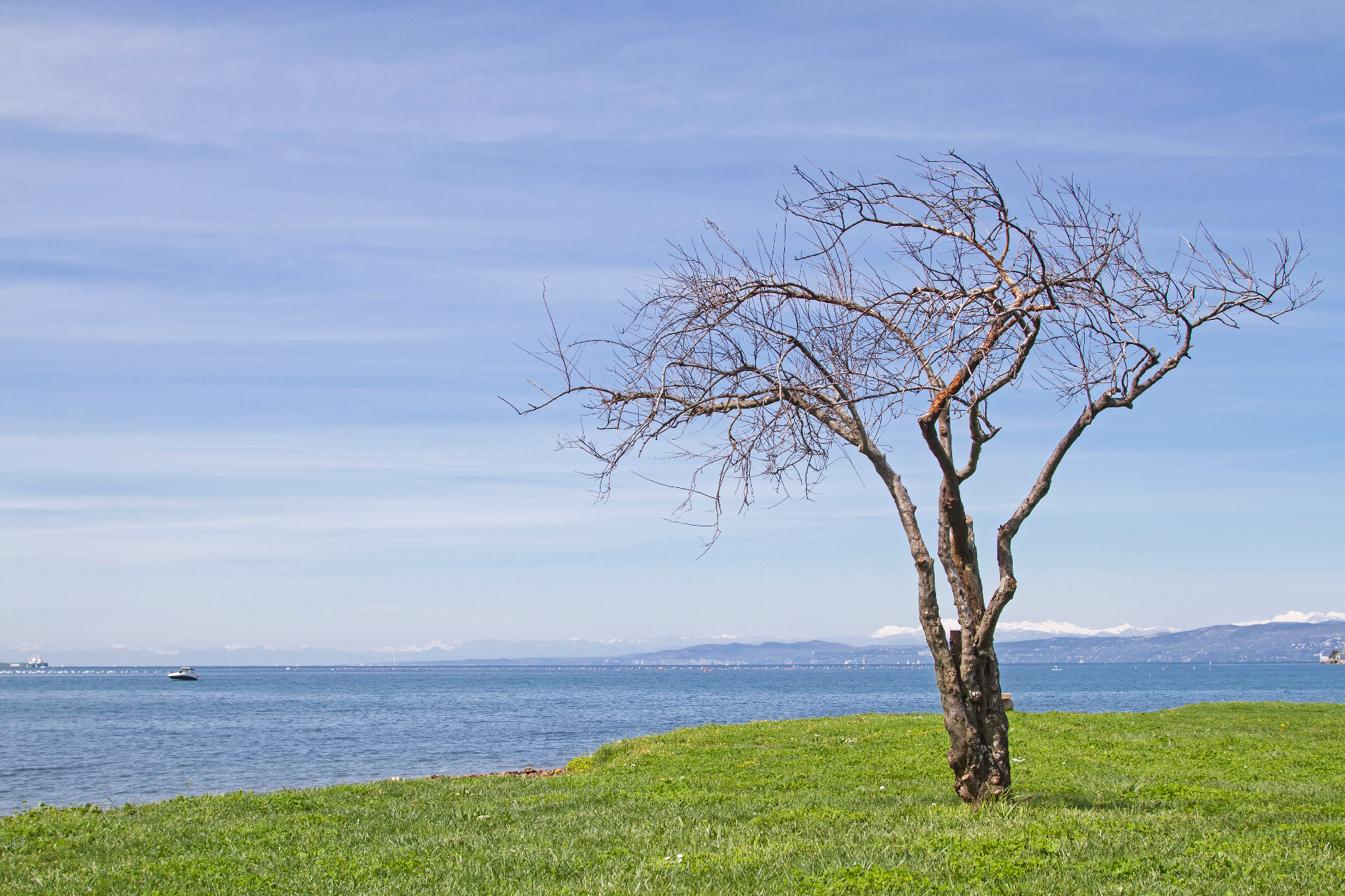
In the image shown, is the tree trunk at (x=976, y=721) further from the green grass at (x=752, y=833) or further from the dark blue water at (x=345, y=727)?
the dark blue water at (x=345, y=727)

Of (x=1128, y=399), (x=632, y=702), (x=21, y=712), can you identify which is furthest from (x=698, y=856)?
(x=21, y=712)

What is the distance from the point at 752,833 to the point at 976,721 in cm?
282

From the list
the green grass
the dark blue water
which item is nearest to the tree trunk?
the green grass

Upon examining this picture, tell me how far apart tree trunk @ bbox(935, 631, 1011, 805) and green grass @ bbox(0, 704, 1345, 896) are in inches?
15.9

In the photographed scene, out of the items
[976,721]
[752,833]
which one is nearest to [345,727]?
[752,833]

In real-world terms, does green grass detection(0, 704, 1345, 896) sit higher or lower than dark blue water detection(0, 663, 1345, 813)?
higher

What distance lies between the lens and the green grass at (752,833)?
845cm

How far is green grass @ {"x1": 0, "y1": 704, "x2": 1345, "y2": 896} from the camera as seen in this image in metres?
8.45

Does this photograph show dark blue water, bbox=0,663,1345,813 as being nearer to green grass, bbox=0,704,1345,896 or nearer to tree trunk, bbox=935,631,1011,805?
green grass, bbox=0,704,1345,896

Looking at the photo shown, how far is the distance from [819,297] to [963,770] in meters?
5.76

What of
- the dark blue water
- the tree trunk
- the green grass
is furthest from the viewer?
the dark blue water

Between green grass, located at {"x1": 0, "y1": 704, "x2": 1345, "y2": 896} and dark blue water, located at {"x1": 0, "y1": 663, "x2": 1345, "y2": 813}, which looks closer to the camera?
green grass, located at {"x1": 0, "y1": 704, "x2": 1345, "y2": 896}

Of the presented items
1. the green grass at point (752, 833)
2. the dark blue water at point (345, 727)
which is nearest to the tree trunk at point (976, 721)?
the green grass at point (752, 833)

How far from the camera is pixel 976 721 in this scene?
1109 centimetres
